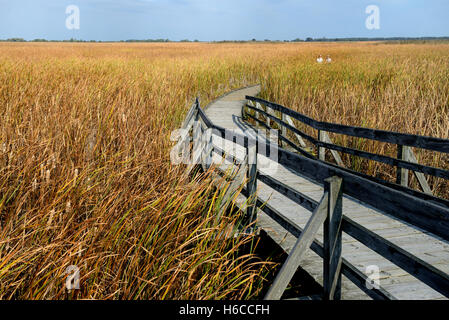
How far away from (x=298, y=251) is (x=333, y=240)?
244mm

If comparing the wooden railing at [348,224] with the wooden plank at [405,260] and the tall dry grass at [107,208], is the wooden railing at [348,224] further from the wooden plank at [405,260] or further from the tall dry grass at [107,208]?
the tall dry grass at [107,208]

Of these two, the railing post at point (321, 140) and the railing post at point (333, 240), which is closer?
the railing post at point (333, 240)

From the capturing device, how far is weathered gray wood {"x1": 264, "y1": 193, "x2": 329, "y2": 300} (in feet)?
8.87

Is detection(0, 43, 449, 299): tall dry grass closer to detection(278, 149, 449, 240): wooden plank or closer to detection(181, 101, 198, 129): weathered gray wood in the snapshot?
detection(181, 101, 198, 129): weathered gray wood

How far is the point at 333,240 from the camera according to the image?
2814 mm

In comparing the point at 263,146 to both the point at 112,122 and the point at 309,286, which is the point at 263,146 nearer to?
the point at 309,286

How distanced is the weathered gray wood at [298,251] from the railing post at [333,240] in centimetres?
5

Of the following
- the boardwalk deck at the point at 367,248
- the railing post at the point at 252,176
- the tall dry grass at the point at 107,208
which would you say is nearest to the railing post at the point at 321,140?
the tall dry grass at the point at 107,208

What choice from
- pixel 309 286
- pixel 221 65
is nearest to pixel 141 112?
pixel 309 286

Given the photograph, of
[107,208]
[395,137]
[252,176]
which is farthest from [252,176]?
[395,137]

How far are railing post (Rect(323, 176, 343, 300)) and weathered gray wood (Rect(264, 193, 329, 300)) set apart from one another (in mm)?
47

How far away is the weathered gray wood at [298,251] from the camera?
2.71m
